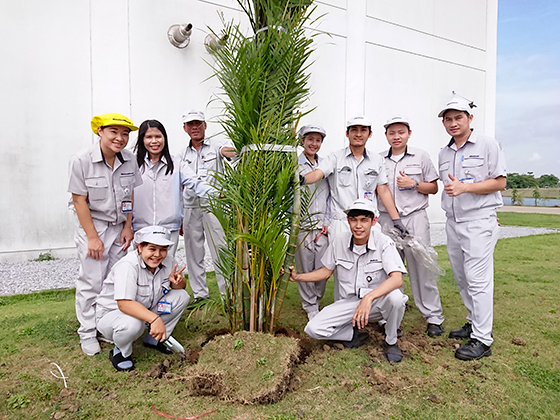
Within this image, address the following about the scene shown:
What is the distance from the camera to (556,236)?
1210 centimetres

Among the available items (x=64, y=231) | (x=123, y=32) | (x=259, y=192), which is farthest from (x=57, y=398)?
(x=123, y=32)

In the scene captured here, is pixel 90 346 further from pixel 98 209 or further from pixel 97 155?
pixel 97 155

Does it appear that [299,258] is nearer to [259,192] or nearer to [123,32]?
[259,192]

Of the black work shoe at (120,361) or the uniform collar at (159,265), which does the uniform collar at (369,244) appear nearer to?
the uniform collar at (159,265)

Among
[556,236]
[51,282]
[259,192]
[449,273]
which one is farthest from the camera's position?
[556,236]

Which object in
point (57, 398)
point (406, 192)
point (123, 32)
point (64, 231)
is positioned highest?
point (123, 32)

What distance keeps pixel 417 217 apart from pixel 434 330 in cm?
117

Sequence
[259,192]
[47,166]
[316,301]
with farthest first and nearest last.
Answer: [47,166] < [316,301] < [259,192]

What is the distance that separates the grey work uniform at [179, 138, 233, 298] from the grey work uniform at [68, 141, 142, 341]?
961mm

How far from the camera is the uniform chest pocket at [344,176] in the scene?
414cm

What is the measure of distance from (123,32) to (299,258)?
6.13 meters

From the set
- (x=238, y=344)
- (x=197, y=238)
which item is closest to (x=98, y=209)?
(x=197, y=238)

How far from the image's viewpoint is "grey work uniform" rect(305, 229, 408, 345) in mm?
3564

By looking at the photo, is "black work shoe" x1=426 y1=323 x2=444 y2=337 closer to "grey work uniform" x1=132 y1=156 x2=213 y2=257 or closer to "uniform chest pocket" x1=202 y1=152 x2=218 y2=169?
"grey work uniform" x1=132 y1=156 x2=213 y2=257
